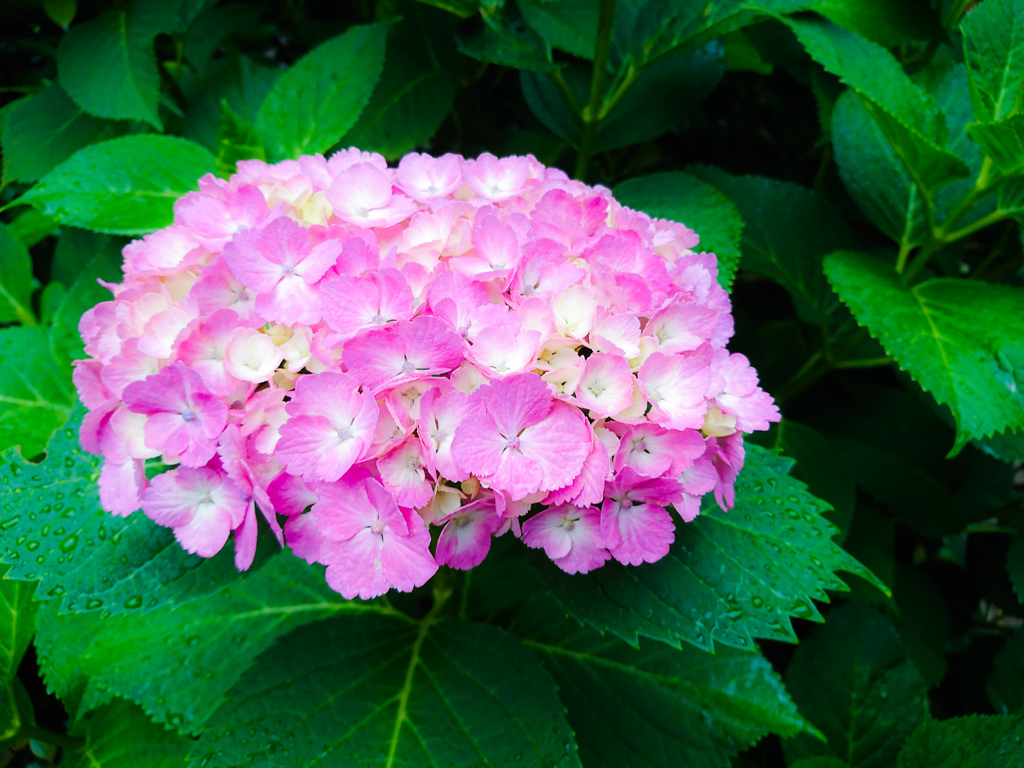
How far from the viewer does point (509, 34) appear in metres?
1.22

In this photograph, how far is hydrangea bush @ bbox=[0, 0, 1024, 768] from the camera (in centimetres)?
67

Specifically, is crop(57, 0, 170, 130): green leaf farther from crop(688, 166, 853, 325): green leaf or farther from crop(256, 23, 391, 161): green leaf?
crop(688, 166, 853, 325): green leaf

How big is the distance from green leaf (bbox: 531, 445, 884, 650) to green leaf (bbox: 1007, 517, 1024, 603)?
31.5 inches

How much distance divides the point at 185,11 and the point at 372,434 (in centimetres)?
126

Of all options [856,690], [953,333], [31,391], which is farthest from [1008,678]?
[31,391]

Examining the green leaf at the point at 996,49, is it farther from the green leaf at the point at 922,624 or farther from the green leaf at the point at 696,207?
the green leaf at the point at 922,624

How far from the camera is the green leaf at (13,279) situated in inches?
54.6

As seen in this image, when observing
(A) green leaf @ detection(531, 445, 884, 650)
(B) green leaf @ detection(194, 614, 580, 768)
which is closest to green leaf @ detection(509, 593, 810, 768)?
(B) green leaf @ detection(194, 614, 580, 768)

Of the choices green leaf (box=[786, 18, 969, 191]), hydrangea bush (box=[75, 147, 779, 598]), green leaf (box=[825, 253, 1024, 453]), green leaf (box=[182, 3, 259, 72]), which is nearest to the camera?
hydrangea bush (box=[75, 147, 779, 598])

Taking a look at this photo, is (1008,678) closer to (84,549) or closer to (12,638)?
(84,549)

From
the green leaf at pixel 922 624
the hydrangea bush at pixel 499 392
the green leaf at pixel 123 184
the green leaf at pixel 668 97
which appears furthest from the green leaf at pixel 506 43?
the green leaf at pixel 922 624

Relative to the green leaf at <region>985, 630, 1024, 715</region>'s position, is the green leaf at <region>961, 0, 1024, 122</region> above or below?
above

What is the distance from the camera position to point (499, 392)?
0.62m

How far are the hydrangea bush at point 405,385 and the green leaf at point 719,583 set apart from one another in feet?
0.30
